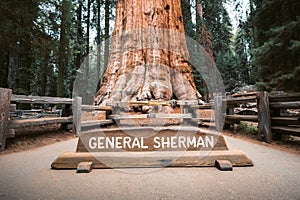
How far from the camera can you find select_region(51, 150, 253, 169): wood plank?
1.86 meters

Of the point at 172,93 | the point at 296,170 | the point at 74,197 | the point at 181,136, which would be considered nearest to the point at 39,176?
the point at 74,197

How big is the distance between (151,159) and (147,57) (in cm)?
463

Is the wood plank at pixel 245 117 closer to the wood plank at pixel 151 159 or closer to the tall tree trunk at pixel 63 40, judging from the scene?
the wood plank at pixel 151 159

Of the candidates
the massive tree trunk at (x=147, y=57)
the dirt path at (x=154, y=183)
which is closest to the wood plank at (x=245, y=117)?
the massive tree trunk at (x=147, y=57)

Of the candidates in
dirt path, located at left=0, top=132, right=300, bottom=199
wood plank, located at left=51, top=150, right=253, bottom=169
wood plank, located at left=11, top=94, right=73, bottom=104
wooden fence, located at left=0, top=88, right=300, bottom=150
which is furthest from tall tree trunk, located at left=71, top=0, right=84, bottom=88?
wood plank, located at left=51, top=150, right=253, bottom=169

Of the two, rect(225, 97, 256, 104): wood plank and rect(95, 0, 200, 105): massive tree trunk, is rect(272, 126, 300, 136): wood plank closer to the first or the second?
rect(225, 97, 256, 104): wood plank

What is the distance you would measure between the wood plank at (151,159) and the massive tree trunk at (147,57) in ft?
11.2

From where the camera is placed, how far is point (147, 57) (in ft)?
19.7

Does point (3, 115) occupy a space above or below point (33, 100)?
below

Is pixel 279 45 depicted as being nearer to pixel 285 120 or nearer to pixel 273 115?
pixel 273 115

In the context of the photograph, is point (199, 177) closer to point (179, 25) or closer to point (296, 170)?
point (296, 170)

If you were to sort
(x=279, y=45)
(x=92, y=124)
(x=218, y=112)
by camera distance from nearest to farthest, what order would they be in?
(x=218, y=112) < (x=92, y=124) < (x=279, y=45)

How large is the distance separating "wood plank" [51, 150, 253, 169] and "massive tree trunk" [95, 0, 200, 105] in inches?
134

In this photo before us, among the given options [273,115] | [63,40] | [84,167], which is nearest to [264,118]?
[273,115]
